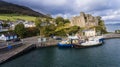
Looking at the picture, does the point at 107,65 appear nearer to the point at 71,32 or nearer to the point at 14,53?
the point at 14,53

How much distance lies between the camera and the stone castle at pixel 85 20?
131 m

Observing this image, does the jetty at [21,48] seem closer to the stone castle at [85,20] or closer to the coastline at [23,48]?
the coastline at [23,48]

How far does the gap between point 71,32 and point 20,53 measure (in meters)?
54.5

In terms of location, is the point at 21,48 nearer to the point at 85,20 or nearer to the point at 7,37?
the point at 7,37

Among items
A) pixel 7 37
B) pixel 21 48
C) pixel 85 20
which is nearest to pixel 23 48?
pixel 21 48

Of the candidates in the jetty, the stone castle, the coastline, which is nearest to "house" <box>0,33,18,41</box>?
the jetty

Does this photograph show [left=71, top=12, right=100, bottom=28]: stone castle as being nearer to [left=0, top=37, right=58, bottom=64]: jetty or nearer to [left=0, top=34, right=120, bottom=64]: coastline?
[left=0, top=34, right=120, bottom=64]: coastline

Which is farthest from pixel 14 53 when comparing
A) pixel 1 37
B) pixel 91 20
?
pixel 91 20

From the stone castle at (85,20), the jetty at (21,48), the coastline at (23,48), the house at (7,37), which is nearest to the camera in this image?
the coastline at (23,48)

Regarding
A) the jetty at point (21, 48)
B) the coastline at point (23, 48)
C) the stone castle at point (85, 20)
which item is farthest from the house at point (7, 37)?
the stone castle at point (85, 20)

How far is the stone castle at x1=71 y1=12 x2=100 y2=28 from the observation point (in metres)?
131

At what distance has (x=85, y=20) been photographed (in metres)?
133

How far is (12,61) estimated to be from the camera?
183ft

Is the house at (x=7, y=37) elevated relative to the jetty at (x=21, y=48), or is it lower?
elevated
